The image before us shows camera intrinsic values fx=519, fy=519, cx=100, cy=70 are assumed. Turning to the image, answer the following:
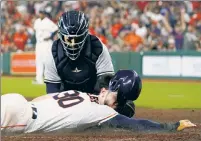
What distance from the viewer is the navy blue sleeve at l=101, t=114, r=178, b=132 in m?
5.93

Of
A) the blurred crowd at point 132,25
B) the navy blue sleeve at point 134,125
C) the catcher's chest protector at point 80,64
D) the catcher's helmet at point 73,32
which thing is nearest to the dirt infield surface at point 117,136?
the navy blue sleeve at point 134,125

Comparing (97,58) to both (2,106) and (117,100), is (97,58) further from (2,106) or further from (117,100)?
(2,106)

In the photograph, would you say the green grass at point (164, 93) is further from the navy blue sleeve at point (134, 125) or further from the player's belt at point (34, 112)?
the player's belt at point (34, 112)

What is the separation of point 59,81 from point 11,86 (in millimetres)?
10105

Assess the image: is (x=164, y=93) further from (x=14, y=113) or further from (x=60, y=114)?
(x=14, y=113)

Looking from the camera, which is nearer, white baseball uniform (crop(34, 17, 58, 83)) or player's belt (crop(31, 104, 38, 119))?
player's belt (crop(31, 104, 38, 119))

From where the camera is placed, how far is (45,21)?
644 inches

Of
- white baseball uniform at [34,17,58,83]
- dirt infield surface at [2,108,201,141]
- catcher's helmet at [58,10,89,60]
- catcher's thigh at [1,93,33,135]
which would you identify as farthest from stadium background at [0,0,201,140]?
catcher's thigh at [1,93,33,135]

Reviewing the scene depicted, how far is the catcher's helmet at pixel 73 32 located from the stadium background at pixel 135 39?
9.11 meters

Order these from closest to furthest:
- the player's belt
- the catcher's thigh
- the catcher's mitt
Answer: the catcher's thigh < the player's belt < the catcher's mitt

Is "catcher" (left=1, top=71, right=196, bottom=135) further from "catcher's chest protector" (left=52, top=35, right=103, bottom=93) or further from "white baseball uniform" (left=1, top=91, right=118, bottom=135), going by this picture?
"catcher's chest protector" (left=52, top=35, right=103, bottom=93)

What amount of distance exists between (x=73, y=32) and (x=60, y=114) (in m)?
1.53

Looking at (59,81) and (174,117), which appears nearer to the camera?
(59,81)

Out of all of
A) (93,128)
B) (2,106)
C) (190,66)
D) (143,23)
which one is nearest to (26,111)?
(2,106)
